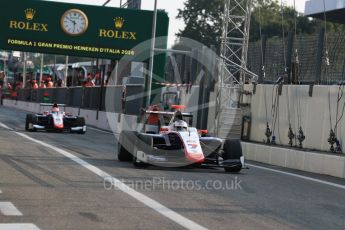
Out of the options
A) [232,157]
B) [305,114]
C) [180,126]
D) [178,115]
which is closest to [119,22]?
[305,114]

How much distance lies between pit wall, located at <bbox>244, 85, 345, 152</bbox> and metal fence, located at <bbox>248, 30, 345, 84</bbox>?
354mm

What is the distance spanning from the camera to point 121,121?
1151 inches

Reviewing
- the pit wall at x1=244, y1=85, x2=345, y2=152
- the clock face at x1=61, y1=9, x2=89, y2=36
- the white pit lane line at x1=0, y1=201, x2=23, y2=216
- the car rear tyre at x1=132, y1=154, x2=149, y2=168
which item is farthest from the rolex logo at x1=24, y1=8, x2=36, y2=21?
the white pit lane line at x1=0, y1=201, x2=23, y2=216

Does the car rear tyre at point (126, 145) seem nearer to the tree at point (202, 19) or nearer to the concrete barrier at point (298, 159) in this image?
the concrete barrier at point (298, 159)

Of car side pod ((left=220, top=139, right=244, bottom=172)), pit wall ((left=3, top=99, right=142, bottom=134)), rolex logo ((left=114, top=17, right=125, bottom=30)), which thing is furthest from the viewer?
rolex logo ((left=114, top=17, right=125, bottom=30))

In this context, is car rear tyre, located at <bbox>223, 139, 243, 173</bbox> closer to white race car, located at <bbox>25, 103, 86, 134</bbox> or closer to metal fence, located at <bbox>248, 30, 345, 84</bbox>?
metal fence, located at <bbox>248, 30, 345, 84</bbox>

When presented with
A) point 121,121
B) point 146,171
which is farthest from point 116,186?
point 121,121

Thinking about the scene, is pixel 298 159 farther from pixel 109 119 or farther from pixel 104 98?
pixel 104 98

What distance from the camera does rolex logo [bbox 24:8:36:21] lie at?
28.4 metres

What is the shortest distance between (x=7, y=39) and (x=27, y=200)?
69.1ft

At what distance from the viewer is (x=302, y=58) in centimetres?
1944

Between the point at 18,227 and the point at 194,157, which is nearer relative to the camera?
the point at 18,227

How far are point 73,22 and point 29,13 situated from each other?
1793 millimetres

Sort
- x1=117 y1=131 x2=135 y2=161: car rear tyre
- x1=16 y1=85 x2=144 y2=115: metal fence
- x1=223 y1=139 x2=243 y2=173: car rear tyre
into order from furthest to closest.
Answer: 1. x1=16 y1=85 x2=144 y2=115: metal fence
2. x1=117 y1=131 x2=135 y2=161: car rear tyre
3. x1=223 y1=139 x2=243 y2=173: car rear tyre
